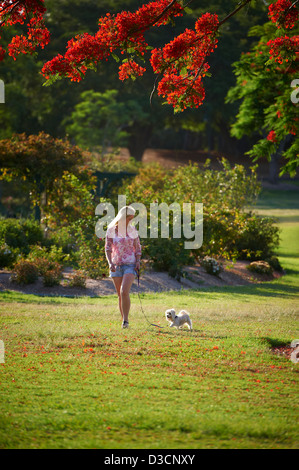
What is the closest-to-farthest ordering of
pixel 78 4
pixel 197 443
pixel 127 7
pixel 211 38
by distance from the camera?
pixel 197 443 → pixel 211 38 → pixel 127 7 → pixel 78 4

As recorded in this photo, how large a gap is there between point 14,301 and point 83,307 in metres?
1.51

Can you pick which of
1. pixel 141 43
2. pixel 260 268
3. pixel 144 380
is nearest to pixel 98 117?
pixel 260 268

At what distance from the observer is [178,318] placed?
30.9 feet

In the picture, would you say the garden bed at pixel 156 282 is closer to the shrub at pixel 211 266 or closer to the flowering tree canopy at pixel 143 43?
the shrub at pixel 211 266

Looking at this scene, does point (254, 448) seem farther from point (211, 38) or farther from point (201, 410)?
point (211, 38)

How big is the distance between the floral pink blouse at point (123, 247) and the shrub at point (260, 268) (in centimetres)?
1037

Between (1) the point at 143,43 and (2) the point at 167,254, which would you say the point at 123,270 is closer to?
(1) the point at 143,43

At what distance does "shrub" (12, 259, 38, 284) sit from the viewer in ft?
45.6

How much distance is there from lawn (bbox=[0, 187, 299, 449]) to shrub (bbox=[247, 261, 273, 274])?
7.33m

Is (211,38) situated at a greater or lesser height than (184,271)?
greater

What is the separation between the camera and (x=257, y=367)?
733cm

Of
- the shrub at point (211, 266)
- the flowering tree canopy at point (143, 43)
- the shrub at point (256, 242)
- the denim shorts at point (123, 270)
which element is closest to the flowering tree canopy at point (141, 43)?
the flowering tree canopy at point (143, 43)
